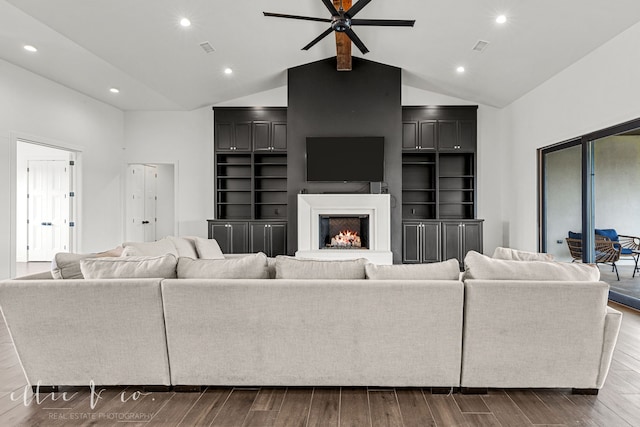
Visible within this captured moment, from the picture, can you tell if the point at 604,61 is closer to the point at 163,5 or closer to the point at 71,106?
the point at 163,5

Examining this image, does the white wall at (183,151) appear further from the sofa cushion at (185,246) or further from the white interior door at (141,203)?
the sofa cushion at (185,246)

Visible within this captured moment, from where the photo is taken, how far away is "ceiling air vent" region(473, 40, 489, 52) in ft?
16.6

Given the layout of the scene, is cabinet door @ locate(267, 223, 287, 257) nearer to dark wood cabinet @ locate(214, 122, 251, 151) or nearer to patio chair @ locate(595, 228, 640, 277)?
dark wood cabinet @ locate(214, 122, 251, 151)

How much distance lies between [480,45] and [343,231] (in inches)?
142

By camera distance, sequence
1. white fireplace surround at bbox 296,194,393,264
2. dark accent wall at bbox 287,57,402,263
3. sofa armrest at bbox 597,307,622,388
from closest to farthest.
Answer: sofa armrest at bbox 597,307,622,388 < white fireplace surround at bbox 296,194,393,264 < dark accent wall at bbox 287,57,402,263

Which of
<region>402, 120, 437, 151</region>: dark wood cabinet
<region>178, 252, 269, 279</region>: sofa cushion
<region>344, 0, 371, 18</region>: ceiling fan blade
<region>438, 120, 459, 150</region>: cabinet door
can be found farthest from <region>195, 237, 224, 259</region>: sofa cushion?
<region>438, 120, 459, 150</region>: cabinet door

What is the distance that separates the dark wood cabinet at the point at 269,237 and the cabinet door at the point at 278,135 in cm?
153

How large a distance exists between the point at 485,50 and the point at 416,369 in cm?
477

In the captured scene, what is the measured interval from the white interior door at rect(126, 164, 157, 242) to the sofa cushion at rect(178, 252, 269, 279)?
619 centimetres

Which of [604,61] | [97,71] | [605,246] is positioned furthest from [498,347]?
[97,71]

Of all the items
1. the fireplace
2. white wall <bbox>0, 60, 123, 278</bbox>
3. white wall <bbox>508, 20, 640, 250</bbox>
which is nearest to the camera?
white wall <bbox>508, 20, 640, 250</bbox>

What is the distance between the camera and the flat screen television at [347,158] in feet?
21.2

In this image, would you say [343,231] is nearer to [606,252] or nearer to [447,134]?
[447,134]

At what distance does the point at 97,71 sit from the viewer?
5.59 meters
